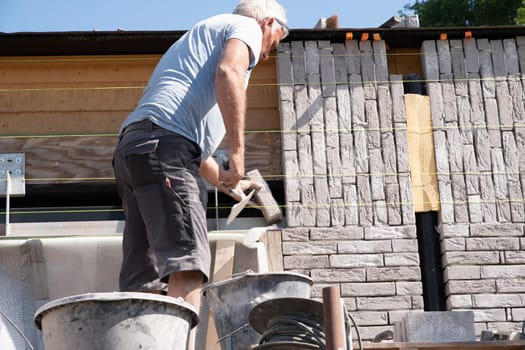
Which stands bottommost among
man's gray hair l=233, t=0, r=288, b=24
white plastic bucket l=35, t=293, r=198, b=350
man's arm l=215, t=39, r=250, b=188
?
white plastic bucket l=35, t=293, r=198, b=350

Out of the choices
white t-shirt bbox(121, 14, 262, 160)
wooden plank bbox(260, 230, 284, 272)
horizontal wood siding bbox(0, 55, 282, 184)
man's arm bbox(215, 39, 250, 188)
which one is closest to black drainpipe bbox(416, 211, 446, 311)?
wooden plank bbox(260, 230, 284, 272)

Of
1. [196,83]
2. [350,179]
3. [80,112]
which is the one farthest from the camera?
[80,112]

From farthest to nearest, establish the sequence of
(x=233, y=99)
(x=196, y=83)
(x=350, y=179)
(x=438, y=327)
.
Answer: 1. (x=350, y=179)
2. (x=438, y=327)
3. (x=196, y=83)
4. (x=233, y=99)

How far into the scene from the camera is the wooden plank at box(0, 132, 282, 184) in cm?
770

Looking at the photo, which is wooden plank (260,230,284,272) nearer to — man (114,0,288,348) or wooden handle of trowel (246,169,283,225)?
wooden handle of trowel (246,169,283,225)

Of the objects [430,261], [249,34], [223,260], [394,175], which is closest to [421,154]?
[394,175]

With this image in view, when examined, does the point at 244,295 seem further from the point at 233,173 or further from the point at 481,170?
the point at 481,170

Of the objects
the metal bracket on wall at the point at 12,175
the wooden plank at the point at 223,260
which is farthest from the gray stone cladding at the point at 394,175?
the metal bracket on wall at the point at 12,175

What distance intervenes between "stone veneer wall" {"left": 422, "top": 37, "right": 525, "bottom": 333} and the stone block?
1588mm

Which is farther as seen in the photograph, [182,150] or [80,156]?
[80,156]

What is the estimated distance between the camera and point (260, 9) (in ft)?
15.1

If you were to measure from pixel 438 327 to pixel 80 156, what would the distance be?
3.33 m

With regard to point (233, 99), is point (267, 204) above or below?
below

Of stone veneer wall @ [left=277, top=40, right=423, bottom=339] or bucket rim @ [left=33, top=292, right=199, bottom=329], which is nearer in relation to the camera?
bucket rim @ [left=33, top=292, right=199, bottom=329]
